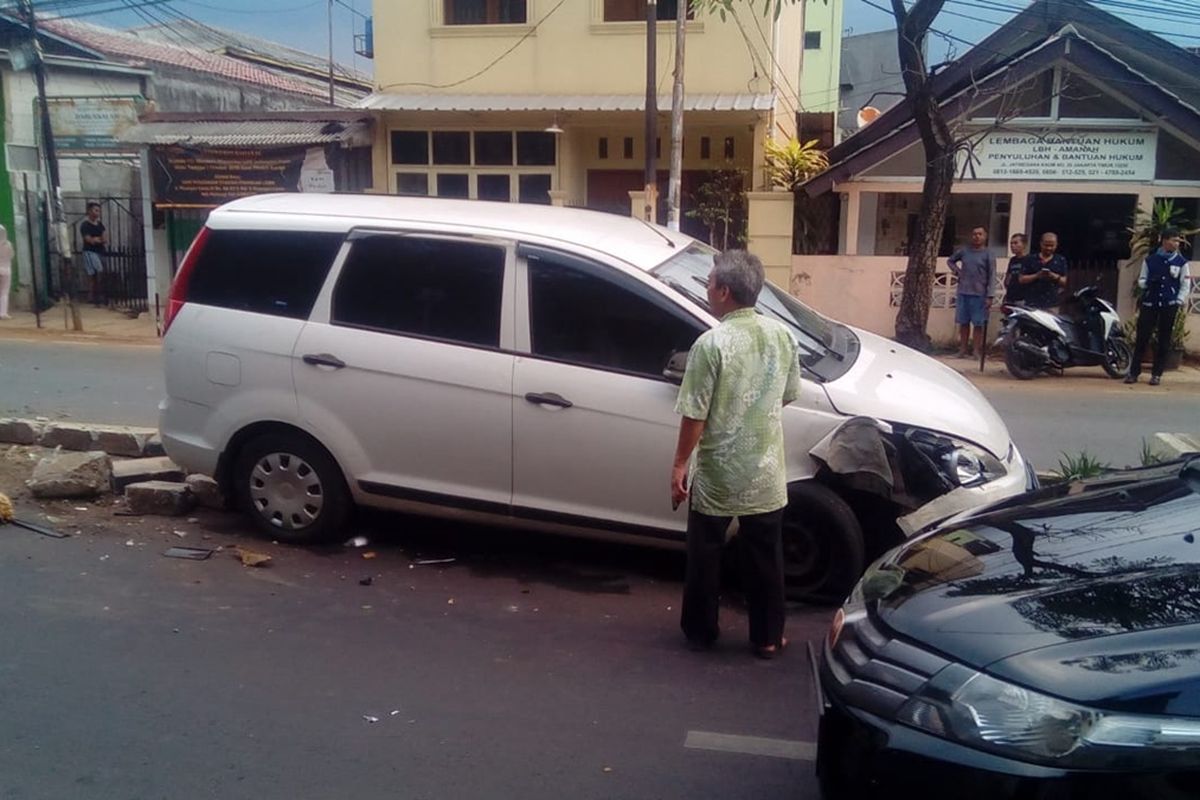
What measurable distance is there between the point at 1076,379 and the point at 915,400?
29.5ft

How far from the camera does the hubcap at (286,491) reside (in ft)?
20.1

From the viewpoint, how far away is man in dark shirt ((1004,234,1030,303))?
14039 mm

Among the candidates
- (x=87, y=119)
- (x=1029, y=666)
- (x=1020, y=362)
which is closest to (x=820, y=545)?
(x=1029, y=666)

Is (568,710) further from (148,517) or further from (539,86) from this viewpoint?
(539,86)

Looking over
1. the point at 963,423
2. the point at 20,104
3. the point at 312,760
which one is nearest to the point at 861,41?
the point at 20,104

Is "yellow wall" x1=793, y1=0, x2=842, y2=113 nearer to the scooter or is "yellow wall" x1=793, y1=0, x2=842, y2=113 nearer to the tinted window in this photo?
the scooter

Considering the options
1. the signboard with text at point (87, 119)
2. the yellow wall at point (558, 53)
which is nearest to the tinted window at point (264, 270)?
the yellow wall at point (558, 53)

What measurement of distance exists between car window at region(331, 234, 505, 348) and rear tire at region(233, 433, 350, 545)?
763 millimetres

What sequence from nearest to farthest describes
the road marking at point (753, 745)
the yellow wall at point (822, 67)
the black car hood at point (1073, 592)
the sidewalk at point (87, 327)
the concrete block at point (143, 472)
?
the black car hood at point (1073, 592) → the road marking at point (753, 745) → the concrete block at point (143, 472) → the sidewalk at point (87, 327) → the yellow wall at point (822, 67)

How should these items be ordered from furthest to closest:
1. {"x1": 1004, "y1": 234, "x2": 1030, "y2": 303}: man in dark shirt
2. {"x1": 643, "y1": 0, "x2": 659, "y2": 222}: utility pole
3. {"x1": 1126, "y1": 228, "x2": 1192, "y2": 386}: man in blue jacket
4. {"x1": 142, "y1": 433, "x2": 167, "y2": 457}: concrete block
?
{"x1": 643, "y1": 0, "x2": 659, "y2": 222}: utility pole, {"x1": 1004, "y1": 234, "x2": 1030, "y2": 303}: man in dark shirt, {"x1": 1126, "y1": 228, "x2": 1192, "y2": 386}: man in blue jacket, {"x1": 142, "y1": 433, "x2": 167, "y2": 457}: concrete block

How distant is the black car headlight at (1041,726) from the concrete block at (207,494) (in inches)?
199

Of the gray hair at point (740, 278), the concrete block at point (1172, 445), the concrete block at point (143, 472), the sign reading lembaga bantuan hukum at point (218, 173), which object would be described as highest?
the sign reading lembaga bantuan hukum at point (218, 173)

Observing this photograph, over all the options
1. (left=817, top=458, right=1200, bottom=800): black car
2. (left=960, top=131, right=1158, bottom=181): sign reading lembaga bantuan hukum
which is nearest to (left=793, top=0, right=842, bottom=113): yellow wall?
(left=960, top=131, right=1158, bottom=181): sign reading lembaga bantuan hukum

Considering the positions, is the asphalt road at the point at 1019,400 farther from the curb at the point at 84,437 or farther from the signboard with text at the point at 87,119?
the signboard with text at the point at 87,119
